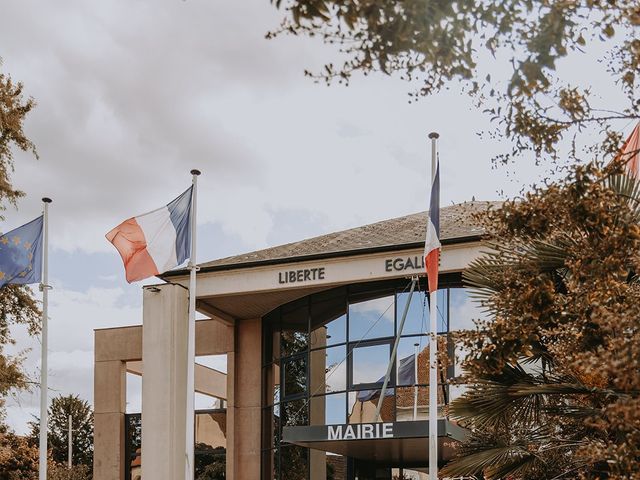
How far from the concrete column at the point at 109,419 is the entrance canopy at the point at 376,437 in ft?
32.8

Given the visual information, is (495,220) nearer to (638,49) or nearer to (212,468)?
(638,49)

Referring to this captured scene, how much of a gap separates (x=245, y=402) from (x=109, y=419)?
19.4 feet

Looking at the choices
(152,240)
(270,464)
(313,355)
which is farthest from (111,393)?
(152,240)

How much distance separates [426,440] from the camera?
20625mm

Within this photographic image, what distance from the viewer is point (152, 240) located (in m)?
20.9

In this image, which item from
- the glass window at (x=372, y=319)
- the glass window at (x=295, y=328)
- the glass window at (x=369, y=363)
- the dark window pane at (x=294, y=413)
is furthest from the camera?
the glass window at (x=295, y=328)

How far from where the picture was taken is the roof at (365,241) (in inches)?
901

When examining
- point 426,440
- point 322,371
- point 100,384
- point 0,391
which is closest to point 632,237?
point 426,440

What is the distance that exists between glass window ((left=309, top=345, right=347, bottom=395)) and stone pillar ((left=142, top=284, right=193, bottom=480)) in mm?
3103

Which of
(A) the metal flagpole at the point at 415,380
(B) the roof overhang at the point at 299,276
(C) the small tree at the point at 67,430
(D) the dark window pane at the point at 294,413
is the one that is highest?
(B) the roof overhang at the point at 299,276

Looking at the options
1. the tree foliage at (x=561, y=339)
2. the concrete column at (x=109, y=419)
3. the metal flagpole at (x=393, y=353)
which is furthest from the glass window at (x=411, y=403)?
the concrete column at (x=109, y=419)

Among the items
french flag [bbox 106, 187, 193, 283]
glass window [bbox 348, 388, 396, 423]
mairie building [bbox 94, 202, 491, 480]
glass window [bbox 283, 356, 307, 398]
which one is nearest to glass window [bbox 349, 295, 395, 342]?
mairie building [bbox 94, 202, 491, 480]

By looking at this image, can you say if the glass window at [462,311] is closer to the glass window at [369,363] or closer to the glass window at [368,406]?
the glass window at [369,363]

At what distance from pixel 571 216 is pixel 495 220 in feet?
2.76
